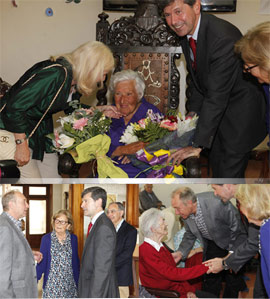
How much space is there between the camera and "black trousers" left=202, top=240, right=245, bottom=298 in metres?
2.60

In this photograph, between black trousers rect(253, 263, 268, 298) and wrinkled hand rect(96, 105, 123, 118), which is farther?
wrinkled hand rect(96, 105, 123, 118)

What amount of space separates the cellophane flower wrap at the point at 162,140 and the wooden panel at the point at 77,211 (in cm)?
103

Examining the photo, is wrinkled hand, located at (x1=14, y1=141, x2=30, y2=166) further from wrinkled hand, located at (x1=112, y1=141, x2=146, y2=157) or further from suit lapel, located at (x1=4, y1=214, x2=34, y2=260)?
suit lapel, located at (x1=4, y1=214, x2=34, y2=260)

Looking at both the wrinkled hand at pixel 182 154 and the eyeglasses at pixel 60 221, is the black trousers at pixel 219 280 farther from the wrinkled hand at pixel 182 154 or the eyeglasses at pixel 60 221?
the wrinkled hand at pixel 182 154

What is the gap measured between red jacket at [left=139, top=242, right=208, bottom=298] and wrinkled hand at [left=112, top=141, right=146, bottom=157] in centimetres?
125

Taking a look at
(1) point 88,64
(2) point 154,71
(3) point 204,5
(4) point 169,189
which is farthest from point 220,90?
(3) point 204,5

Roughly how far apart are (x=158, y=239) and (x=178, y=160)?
1042 mm

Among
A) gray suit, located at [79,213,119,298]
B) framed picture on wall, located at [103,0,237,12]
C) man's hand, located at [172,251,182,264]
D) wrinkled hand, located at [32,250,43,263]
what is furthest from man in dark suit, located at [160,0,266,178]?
framed picture on wall, located at [103,0,237,12]

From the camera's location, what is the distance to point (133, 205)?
2.58 m

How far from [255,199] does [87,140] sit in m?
1.48

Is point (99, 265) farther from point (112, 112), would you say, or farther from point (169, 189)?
point (112, 112)

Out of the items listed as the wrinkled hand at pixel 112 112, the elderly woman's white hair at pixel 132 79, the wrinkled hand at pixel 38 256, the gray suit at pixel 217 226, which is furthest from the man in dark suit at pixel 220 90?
the wrinkled hand at pixel 38 256

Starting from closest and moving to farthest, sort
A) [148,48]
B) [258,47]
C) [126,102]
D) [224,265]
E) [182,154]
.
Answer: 1. [224,265]
2. [258,47]
3. [182,154]
4. [126,102]
5. [148,48]

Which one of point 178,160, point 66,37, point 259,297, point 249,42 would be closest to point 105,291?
point 259,297
